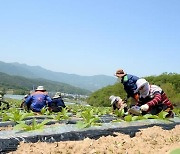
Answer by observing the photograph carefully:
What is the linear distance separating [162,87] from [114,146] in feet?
108

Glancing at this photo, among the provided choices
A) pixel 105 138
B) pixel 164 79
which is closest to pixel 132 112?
pixel 105 138

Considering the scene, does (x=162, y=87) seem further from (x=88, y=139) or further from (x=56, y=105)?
(x=88, y=139)

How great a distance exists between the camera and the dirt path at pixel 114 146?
A: 3385mm

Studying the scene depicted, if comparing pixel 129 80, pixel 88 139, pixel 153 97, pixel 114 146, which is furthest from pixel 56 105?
pixel 114 146

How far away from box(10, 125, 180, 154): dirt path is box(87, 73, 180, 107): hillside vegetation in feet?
92.4

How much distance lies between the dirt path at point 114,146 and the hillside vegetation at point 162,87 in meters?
28.2

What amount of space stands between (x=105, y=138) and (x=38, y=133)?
762 millimetres

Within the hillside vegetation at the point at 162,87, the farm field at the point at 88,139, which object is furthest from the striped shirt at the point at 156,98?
the hillside vegetation at the point at 162,87

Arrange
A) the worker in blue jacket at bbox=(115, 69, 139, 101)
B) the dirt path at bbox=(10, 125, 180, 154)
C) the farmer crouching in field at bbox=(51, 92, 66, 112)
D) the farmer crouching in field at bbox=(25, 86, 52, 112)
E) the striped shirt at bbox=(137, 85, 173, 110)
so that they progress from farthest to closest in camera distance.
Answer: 1. the farmer crouching in field at bbox=(51, 92, 66, 112)
2. the farmer crouching in field at bbox=(25, 86, 52, 112)
3. the worker in blue jacket at bbox=(115, 69, 139, 101)
4. the striped shirt at bbox=(137, 85, 173, 110)
5. the dirt path at bbox=(10, 125, 180, 154)

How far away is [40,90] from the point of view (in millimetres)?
10484

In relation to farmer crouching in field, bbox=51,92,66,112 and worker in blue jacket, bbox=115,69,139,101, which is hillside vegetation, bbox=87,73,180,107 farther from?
worker in blue jacket, bbox=115,69,139,101

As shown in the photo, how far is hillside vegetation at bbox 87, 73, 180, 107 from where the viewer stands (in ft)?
114

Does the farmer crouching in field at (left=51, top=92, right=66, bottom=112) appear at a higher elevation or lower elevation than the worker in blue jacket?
lower

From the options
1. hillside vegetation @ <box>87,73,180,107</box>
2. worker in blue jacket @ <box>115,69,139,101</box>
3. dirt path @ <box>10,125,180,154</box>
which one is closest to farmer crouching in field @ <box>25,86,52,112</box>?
worker in blue jacket @ <box>115,69,139,101</box>
